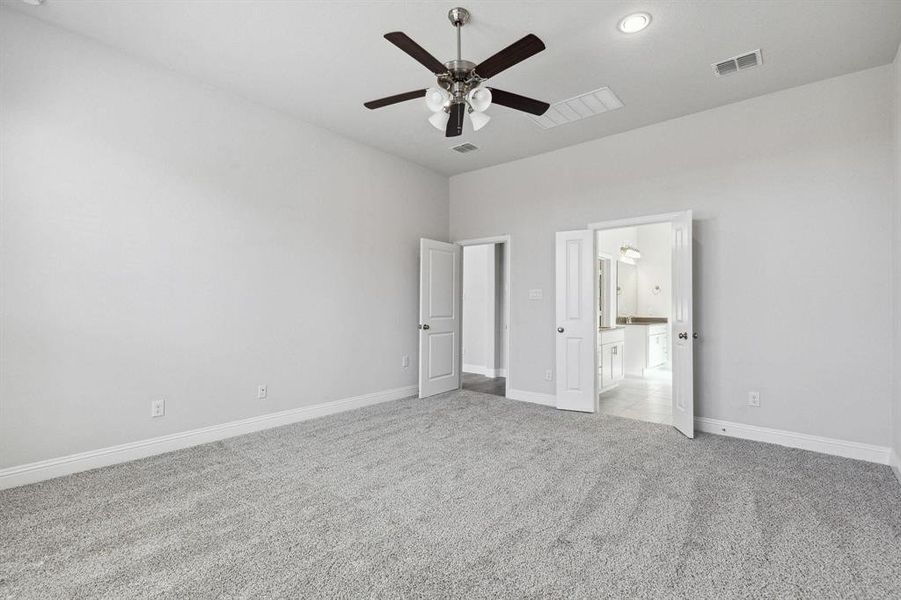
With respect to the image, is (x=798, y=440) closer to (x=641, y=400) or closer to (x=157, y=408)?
(x=641, y=400)

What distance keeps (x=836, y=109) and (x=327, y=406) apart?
547 centimetres

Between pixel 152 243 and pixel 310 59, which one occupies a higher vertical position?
pixel 310 59

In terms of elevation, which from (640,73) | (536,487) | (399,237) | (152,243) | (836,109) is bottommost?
(536,487)

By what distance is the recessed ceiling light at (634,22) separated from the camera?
2725mm

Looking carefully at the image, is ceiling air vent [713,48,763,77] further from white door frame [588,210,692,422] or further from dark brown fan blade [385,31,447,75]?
dark brown fan blade [385,31,447,75]

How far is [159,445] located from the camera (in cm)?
334

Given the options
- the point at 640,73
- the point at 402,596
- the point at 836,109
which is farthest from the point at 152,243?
the point at 836,109

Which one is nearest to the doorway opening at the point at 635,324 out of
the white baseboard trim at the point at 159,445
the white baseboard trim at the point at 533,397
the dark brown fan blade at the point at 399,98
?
the white baseboard trim at the point at 533,397

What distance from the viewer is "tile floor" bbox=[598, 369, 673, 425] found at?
4623mm

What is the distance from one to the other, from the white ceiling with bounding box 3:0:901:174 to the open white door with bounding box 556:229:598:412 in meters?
1.52

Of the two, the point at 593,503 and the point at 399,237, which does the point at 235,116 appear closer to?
the point at 399,237

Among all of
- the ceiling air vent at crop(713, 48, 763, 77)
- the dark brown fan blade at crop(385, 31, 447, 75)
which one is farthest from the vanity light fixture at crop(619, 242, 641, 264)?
the dark brown fan blade at crop(385, 31, 447, 75)

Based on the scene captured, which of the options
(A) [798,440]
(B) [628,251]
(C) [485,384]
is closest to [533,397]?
(C) [485,384]

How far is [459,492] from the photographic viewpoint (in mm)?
2670
